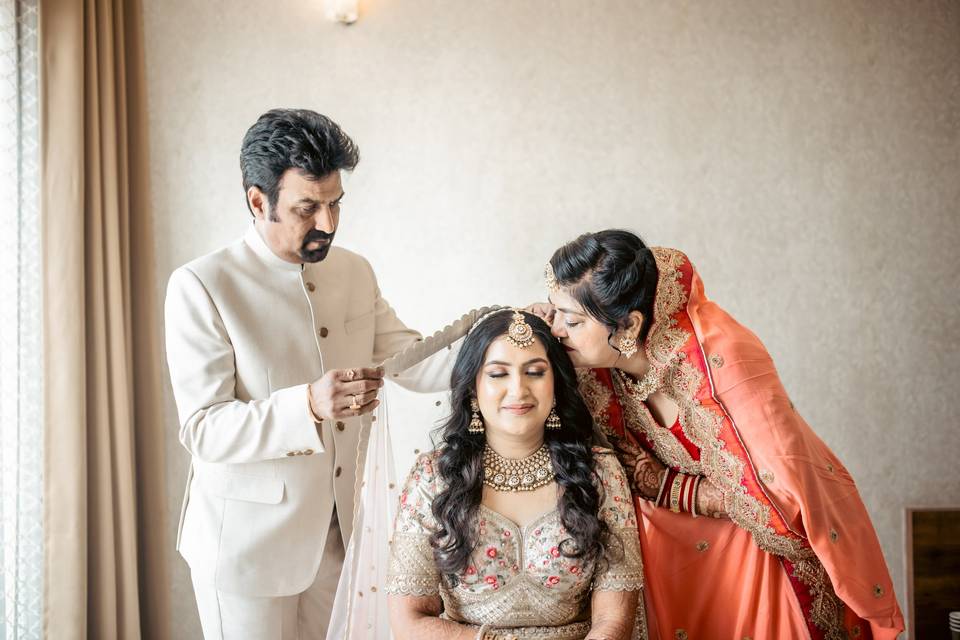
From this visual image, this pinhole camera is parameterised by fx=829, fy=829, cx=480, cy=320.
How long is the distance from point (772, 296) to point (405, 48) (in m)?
2.00

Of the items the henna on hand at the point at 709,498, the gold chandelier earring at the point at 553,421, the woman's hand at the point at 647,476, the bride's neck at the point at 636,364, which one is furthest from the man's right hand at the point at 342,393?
the henna on hand at the point at 709,498

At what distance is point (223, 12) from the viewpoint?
3.60m

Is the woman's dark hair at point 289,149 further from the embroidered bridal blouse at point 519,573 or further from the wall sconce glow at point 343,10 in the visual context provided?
the wall sconce glow at point 343,10

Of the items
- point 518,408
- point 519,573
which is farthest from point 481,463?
point 519,573

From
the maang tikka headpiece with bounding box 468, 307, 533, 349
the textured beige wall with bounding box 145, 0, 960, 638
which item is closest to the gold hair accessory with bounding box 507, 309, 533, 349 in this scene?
the maang tikka headpiece with bounding box 468, 307, 533, 349

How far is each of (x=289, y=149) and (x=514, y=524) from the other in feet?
3.89

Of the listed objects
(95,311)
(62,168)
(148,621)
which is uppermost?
(62,168)

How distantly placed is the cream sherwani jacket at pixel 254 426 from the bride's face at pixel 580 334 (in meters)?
0.62

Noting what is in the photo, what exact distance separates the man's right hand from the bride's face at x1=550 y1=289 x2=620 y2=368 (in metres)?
0.56

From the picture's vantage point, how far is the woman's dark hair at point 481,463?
7.20ft

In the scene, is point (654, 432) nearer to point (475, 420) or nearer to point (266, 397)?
point (475, 420)

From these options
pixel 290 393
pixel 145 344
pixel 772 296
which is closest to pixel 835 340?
pixel 772 296

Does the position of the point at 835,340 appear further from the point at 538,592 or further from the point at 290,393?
the point at 290,393

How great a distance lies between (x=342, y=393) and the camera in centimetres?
209
